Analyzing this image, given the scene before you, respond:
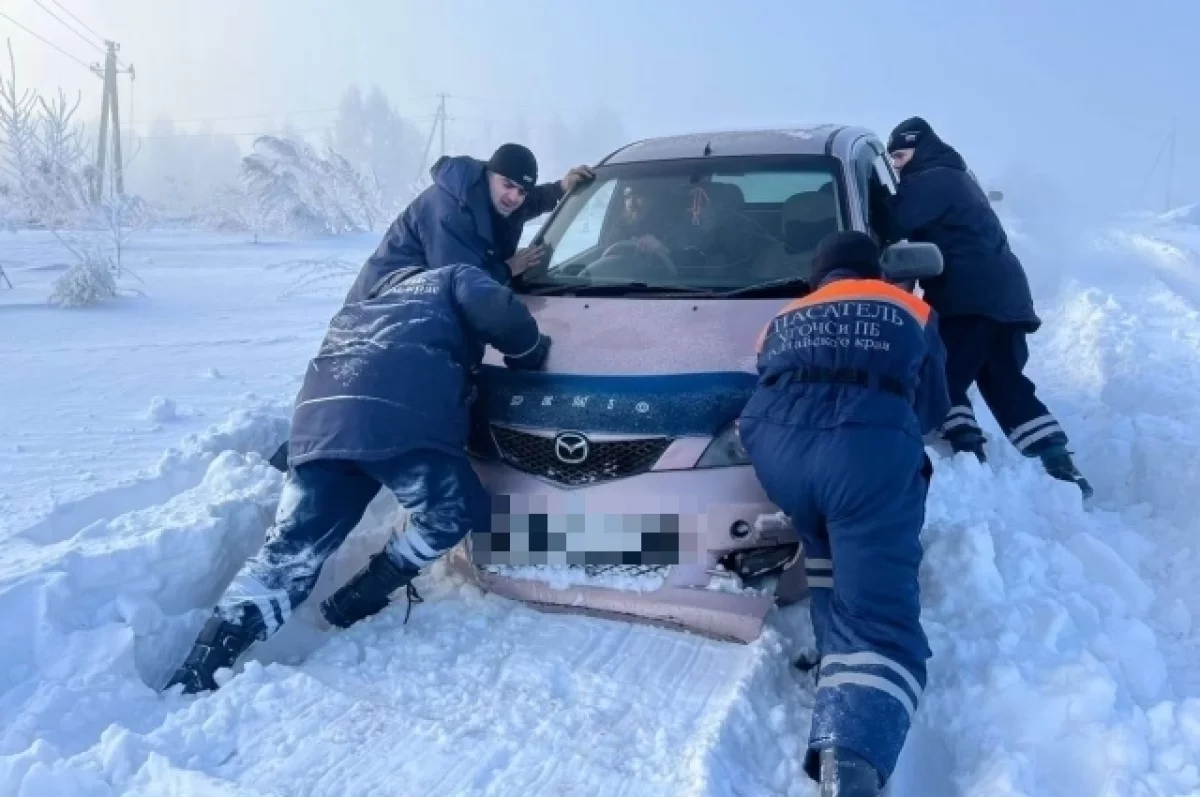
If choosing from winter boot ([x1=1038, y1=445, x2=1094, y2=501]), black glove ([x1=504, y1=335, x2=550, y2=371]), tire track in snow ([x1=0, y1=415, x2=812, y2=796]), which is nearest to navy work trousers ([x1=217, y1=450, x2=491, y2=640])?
tire track in snow ([x1=0, y1=415, x2=812, y2=796])

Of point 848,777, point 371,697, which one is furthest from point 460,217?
point 848,777

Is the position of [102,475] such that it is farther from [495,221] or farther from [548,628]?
[548,628]

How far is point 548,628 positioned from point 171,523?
4.88 ft

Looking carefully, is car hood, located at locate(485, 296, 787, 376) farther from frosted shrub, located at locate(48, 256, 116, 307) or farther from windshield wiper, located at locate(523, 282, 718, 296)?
frosted shrub, located at locate(48, 256, 116, 307)

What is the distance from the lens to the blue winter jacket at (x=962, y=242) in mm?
4594

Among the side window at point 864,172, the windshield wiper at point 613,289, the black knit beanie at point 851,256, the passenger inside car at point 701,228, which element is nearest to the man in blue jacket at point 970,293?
the side window at point 864,172

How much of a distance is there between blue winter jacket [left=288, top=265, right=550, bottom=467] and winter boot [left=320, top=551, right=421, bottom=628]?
415 millimetres

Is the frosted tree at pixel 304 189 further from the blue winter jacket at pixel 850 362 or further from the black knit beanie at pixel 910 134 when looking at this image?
the blue winter jacket at pixel 850 362

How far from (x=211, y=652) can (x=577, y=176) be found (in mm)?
2943

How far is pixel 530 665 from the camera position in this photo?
290cm

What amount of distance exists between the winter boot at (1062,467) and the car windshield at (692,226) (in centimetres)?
165

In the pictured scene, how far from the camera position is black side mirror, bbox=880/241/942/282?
352cm

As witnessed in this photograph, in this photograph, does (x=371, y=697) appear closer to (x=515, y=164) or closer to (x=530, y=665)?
(x=530, y=665)

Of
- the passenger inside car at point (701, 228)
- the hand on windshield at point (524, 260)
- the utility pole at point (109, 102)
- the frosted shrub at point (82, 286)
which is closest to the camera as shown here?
the passenger inside car at point (701, 228)
